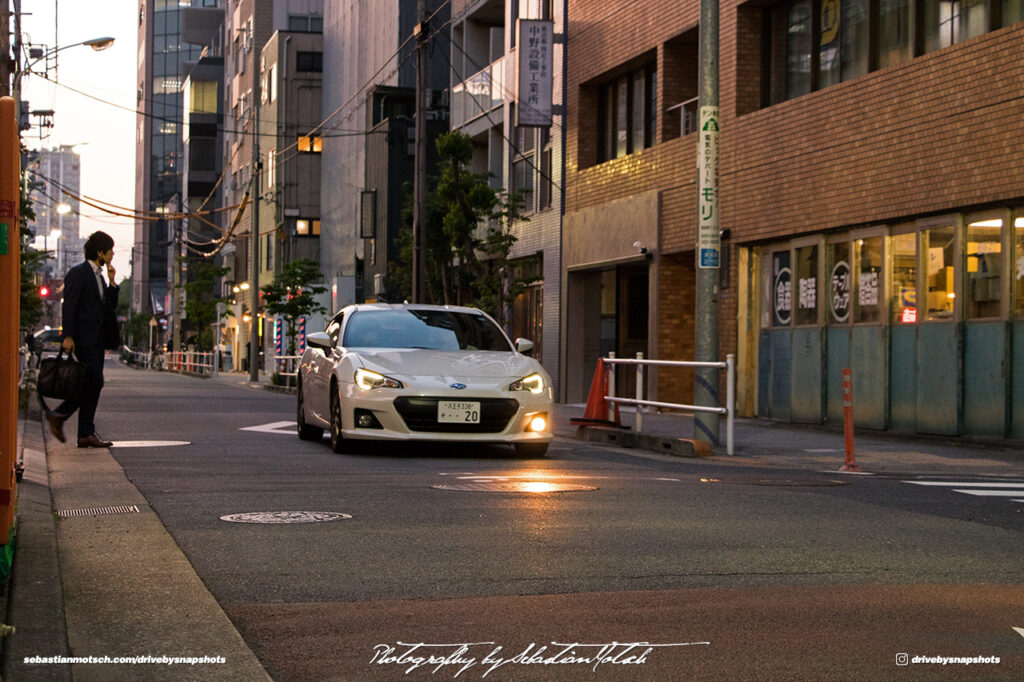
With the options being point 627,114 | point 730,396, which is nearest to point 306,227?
point 627,114

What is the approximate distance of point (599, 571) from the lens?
6.68 m

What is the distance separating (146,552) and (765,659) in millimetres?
3399

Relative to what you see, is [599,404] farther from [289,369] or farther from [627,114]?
[289,369]

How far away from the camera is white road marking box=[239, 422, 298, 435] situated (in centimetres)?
1778

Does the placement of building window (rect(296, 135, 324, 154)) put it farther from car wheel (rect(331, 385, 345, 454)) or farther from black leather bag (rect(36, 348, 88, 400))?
black leather bag (rect(36, 348, 88, 400))

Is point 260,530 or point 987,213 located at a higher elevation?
point 987,213

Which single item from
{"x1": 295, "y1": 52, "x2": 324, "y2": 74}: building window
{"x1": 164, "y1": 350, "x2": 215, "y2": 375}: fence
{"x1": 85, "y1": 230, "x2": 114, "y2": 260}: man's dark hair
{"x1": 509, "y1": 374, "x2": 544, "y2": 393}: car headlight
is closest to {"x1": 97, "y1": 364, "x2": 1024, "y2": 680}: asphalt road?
{"x1": 509, "y1": 374, "x2": 544, "y2": 393}: car headlight

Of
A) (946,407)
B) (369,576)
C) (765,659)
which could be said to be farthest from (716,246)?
(765,659)

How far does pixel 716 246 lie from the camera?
16141 millimetres

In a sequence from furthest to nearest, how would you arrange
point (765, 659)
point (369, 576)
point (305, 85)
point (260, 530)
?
point (305, 85), point (260, 530), point (369, 576), point (765, 659)

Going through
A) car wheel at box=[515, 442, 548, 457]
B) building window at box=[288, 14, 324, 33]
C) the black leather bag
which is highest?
building window at box=[288, 14, 324, 33]

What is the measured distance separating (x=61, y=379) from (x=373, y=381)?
12.7 ft

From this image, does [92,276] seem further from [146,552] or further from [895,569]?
[895,569]

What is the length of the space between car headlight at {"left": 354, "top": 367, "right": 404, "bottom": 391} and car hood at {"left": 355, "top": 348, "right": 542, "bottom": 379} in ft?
0.18
